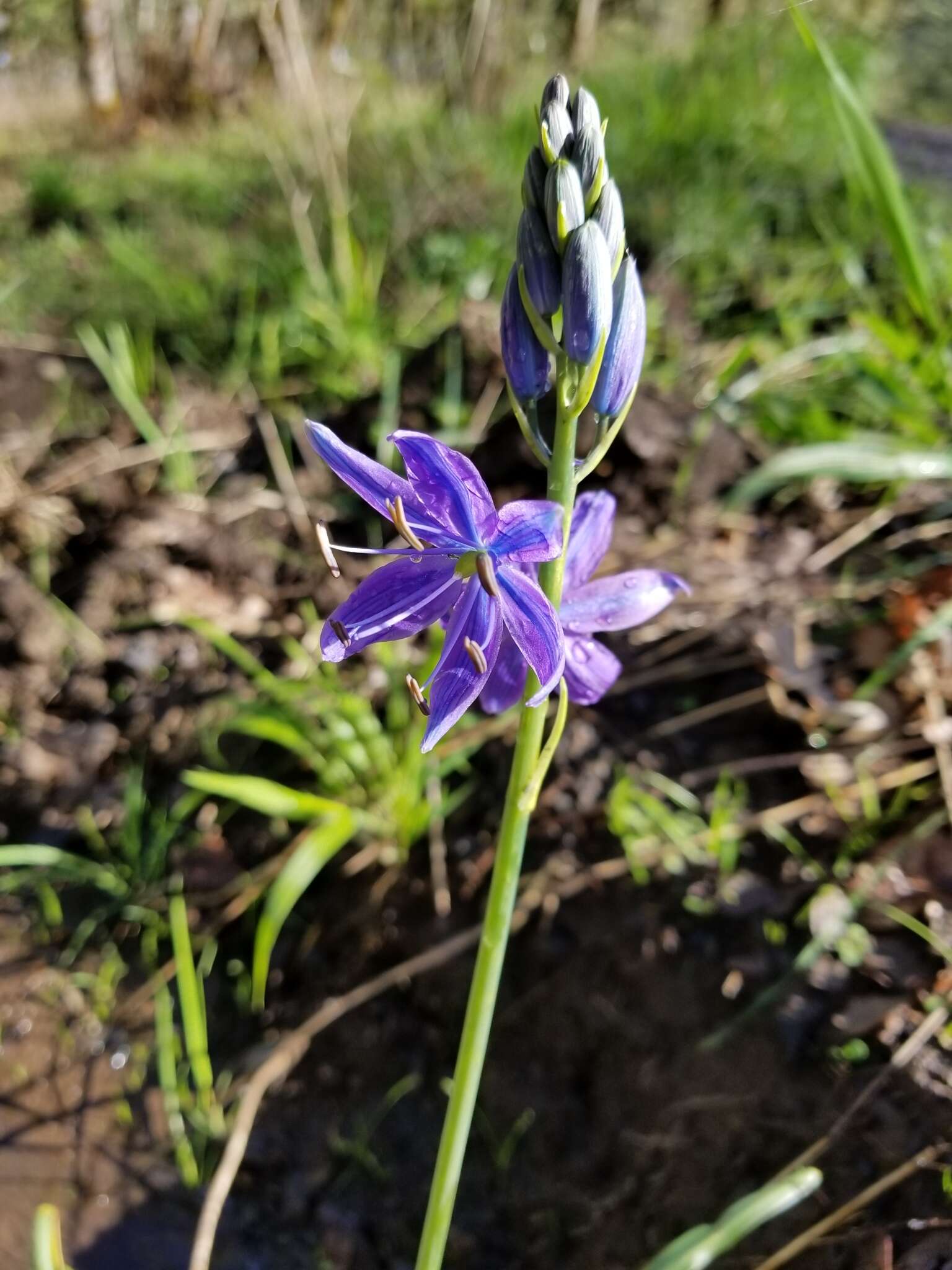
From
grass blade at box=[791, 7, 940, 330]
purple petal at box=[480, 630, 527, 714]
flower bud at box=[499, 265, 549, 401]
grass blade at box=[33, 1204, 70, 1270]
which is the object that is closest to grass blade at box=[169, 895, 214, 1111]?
grass blade at box=[33, 1204, 70, 1270]

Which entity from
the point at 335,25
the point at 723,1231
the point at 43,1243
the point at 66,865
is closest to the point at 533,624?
the point at 723,1231

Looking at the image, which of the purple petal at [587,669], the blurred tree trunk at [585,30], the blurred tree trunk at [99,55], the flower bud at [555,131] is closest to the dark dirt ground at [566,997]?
the purple petal at [587,669]

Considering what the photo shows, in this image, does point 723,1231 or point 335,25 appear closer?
point 723,1231

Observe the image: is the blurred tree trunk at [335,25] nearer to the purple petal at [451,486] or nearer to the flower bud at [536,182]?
the flower bud at [536,182]

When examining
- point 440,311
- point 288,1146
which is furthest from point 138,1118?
point 440,311

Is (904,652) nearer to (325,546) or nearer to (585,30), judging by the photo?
(325,546)
